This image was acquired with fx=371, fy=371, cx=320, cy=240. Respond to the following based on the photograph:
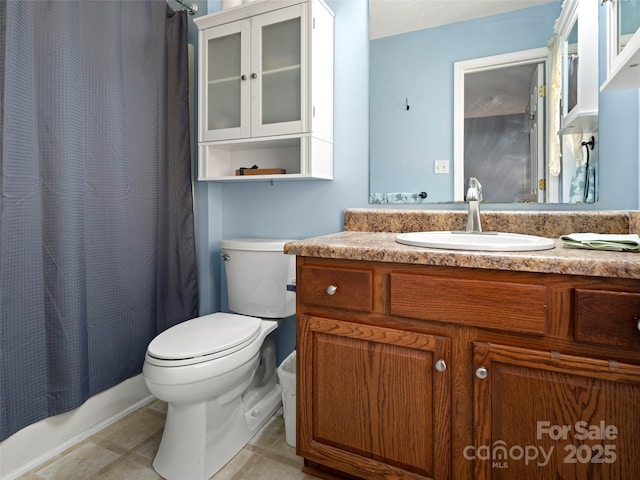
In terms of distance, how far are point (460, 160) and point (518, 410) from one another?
0.97 metres

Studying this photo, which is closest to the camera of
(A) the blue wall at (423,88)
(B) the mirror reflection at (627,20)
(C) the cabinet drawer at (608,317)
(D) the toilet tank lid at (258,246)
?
(C) the cabinet drawer at (608,317)

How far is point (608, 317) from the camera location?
2.88ft

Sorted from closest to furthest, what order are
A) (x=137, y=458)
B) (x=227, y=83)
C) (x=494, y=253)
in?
1. (x=494, y=253)
2. (x=137, y=458)
3. (x=227, y=83)

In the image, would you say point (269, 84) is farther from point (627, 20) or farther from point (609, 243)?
point (609, 243)

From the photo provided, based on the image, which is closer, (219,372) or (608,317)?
(608,317)

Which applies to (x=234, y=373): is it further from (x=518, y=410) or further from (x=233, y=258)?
(x=518, y=410)

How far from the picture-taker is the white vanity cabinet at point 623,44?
0.95 metres

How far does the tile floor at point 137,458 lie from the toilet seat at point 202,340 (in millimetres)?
459

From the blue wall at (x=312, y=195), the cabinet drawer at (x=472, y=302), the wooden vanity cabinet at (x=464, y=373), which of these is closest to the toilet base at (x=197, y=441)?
the wooden vanity cabinet at (x=464, y=373)

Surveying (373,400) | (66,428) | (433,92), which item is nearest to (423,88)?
(433,92)

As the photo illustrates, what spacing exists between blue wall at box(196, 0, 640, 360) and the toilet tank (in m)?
0.23

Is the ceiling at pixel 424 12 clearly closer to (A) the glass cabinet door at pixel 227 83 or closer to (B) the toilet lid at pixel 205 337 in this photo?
(A) the glass cabinet door at pixel 227 83

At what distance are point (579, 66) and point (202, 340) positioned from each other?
1.71 meters

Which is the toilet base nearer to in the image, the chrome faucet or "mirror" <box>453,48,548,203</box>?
the chrome faucet
